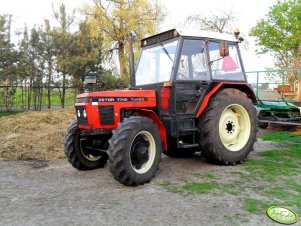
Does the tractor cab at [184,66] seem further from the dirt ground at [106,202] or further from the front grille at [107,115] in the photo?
the dirt ground at [106,202]

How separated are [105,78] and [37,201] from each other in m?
15.1

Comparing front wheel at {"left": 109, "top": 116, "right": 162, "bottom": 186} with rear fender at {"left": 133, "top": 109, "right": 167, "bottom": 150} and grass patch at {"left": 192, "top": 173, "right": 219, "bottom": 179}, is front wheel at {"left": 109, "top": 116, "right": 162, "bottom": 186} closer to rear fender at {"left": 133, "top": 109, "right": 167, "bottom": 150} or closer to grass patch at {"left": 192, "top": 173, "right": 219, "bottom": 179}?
rear fender at {"left": 133, "top": 109, "right": 167, "bottom": 150}

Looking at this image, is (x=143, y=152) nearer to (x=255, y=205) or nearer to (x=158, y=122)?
(x=158, y=122)

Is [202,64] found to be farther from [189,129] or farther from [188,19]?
[188,19]

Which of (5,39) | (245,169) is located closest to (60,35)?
(5,39)

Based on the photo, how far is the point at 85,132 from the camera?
570 centimetres

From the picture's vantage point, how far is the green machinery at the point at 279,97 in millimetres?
10141

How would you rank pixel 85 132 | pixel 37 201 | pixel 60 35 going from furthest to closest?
pixel 60 35 < pixel 85 132 < pixel 37 201

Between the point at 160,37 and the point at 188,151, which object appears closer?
the point at 160,37

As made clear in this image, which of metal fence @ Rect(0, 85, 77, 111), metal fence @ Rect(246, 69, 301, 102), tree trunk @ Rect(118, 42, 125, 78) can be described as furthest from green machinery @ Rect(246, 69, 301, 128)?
tree trunk @ Rect(118, 42, 125, 78)

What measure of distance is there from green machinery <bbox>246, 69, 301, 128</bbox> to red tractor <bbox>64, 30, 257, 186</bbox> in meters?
3.56

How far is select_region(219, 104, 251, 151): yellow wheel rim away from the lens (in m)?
6.66

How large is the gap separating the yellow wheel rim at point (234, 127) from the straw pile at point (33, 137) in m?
3.34

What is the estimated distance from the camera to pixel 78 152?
6.11 metres
